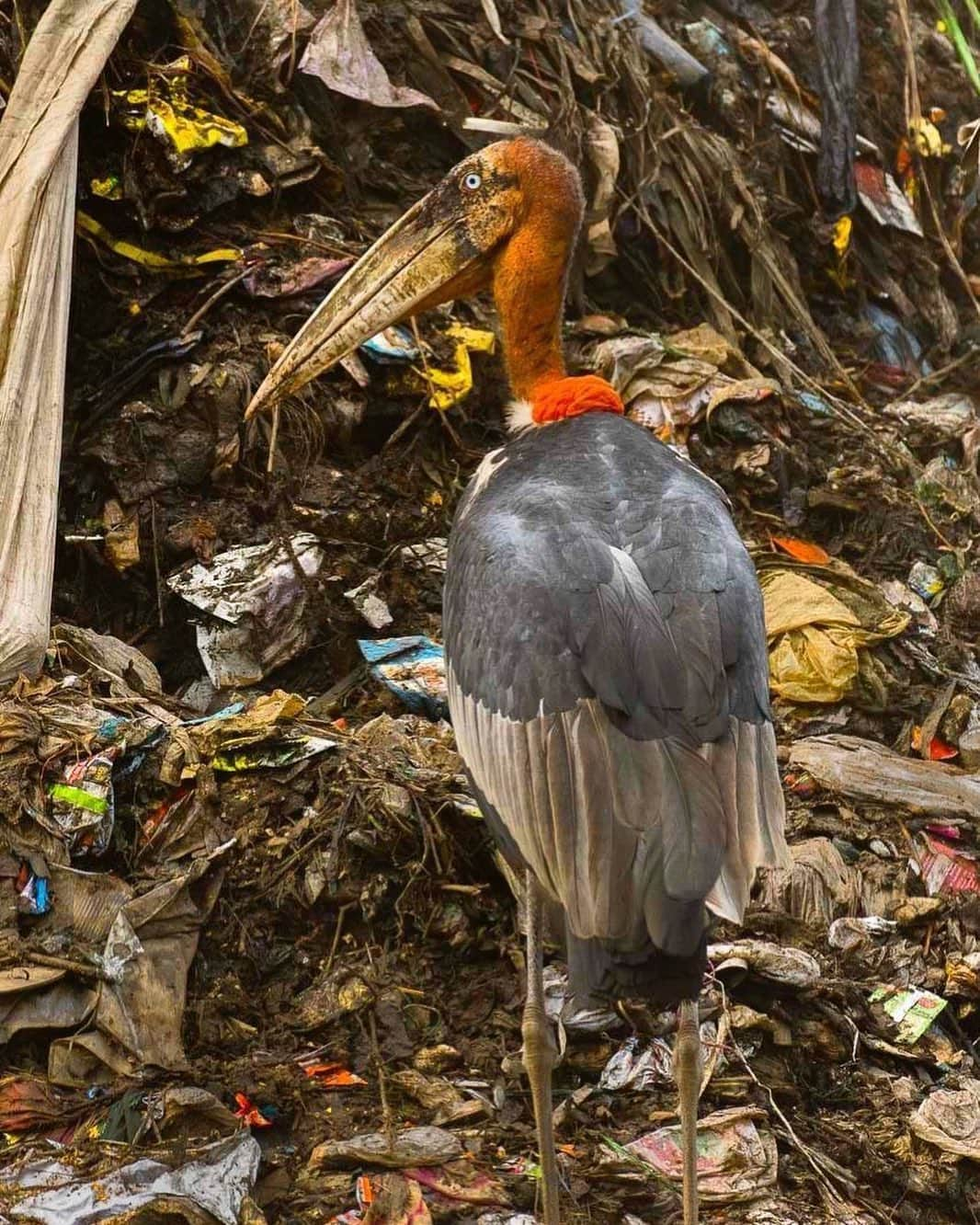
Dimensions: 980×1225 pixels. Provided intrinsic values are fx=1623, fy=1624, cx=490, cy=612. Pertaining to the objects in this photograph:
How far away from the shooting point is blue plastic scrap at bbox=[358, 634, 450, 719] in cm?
475

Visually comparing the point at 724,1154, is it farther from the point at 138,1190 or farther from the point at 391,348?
the point at 391,348

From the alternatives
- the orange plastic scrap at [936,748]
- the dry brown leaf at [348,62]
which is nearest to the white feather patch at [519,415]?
the orange plastic scrap at [936,748]

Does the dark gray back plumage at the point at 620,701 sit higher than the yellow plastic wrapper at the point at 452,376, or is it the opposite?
the yellow plastic wrapper at the point at 452,376

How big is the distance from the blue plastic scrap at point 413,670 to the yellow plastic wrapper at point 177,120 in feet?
6.04

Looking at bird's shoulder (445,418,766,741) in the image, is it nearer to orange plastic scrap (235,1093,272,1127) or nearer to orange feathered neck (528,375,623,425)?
orange feathered neck (528,375,623,425)

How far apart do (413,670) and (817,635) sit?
130cm

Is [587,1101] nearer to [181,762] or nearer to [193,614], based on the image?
[181,762]

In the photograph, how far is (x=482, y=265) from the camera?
4.59 m

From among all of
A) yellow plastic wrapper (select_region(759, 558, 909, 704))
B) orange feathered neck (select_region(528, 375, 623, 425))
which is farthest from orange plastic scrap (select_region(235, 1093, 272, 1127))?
yellow plastic wrapper (select_region(759, 558, 909, 704))

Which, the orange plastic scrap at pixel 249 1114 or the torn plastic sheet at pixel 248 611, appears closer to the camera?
the orange plastic scrap at pixel 249 1114

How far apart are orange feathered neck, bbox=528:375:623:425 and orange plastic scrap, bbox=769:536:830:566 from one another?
1700 millimetres

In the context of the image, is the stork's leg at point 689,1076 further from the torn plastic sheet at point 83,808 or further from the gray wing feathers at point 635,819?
the torn plastic sheet at point 83,808

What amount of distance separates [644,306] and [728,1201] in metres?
4.01

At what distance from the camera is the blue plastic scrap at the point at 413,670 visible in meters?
4.75
